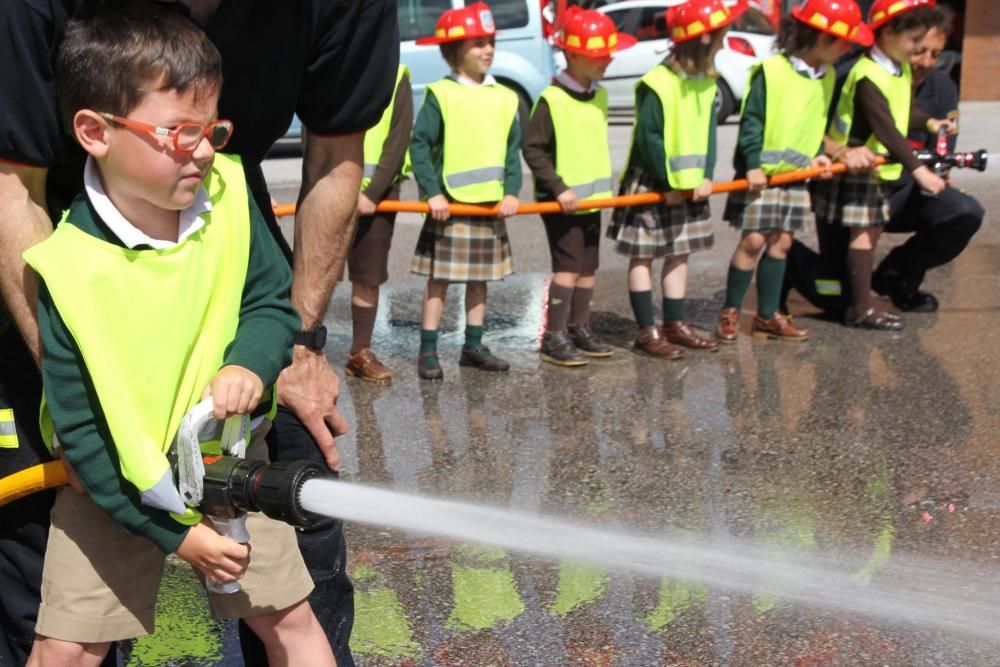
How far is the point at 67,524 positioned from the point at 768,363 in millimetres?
4550

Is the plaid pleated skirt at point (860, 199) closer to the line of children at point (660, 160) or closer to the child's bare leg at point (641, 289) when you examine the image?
the line of children at point (660, 160)

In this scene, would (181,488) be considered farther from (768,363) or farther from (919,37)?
(919,37)

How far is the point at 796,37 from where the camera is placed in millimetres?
6660

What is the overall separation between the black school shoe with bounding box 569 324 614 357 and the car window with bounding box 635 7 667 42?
11.4 meters

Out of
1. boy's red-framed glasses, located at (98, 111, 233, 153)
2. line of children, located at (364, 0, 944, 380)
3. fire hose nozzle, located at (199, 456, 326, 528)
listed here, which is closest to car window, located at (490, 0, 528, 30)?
line of children, located at (364, 0, 944, 380)

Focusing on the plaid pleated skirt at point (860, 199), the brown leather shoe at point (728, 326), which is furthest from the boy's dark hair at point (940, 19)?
the brown leather shoe at point (728, 326)

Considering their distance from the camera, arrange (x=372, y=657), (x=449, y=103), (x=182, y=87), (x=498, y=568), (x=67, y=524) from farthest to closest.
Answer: (x=449, y=103) < (x=498, y=568) < (x=372, y=657) < (x=67, y=524) < (x=182, y=87)

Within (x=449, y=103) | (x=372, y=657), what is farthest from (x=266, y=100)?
(x=449, y=103)

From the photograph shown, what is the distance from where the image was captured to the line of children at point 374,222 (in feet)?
20.2

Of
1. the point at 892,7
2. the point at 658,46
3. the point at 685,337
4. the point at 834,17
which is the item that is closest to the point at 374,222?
the point at 685,337

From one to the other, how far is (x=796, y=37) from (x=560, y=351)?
195cm

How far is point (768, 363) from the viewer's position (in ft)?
21.2

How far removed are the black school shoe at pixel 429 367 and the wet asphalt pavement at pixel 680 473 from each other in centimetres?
6

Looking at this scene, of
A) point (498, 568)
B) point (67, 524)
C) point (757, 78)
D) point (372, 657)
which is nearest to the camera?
point (67, 524)
